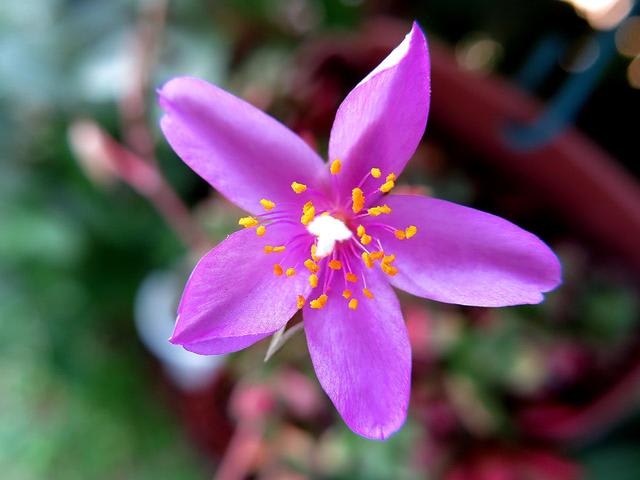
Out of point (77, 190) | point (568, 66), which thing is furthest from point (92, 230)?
point (568, 66)

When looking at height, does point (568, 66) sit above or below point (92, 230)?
above

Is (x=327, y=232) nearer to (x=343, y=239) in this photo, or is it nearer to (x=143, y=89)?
(x=343, y=239)

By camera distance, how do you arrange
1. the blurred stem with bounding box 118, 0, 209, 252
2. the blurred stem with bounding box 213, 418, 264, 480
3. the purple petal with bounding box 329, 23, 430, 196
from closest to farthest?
1. the purple petal with bounding box 329, 23, 430, 196
2. the blurred stem with bounding box 118, 0, 209, 252
3. the blurred stem with bounding box 213, 418, 264, 480

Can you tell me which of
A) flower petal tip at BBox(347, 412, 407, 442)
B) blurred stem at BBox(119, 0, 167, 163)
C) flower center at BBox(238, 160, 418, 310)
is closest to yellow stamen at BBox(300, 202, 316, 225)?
flower center at BBox(238, 160, 418, 310)

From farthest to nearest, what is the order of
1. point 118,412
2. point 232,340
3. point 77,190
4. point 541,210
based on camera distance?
point 118,412, point 77,190, point 541,210, point 232,340

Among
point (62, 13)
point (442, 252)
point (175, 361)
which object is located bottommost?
point (175, 361)

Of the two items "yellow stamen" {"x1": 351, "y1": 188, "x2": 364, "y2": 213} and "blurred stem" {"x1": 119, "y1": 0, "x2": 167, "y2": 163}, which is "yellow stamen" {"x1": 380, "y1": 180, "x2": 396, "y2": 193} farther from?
"blurred stem" {"x1": 119, "y1": 0, "x2": 167, "y2": 163}

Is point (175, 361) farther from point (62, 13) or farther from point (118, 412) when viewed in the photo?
point (62, 13)
